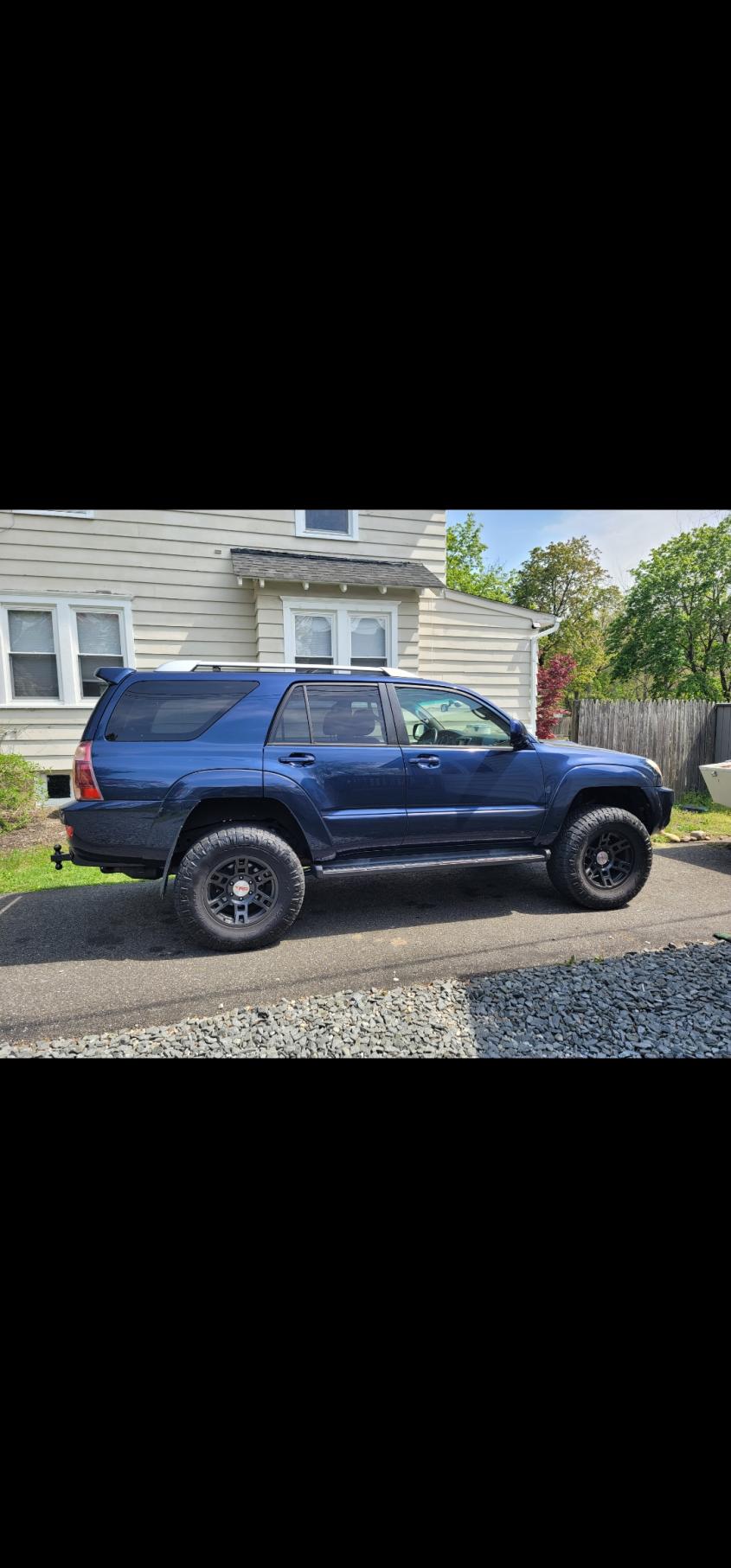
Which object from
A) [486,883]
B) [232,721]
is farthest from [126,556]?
[486,883]

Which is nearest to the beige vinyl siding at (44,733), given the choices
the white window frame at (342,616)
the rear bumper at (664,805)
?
the white window frame at (342,616)

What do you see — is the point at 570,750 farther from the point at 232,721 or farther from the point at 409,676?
the point at 232,721

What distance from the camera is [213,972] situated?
3811mm

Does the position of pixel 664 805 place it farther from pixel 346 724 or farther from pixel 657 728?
pixel 657 728

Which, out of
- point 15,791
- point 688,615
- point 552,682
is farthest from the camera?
point 688,615

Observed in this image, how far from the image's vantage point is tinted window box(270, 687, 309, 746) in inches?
171

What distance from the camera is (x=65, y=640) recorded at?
8.03 m

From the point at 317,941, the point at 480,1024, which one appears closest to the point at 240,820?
the point at 317,941

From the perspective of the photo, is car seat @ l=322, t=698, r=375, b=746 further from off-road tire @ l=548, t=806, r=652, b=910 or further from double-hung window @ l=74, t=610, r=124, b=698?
double-hung window @ l=74, t=610, r=124, b=698

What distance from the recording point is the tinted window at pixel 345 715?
4.48 m

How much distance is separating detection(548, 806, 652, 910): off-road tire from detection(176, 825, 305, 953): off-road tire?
6.56 feet

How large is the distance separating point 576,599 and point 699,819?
1974 cm

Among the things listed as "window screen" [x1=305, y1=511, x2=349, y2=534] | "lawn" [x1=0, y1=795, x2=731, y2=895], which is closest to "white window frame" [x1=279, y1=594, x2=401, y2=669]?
"window screen" [x1=305, y1=511, x2=349, y2=534]
